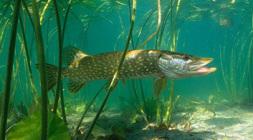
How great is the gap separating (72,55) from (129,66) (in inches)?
36.0

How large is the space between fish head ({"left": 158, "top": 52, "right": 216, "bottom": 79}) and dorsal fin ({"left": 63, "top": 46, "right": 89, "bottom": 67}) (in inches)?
47.0

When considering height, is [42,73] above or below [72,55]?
above

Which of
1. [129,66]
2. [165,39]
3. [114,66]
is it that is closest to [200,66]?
[129,66]

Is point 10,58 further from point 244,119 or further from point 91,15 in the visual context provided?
point 91,15

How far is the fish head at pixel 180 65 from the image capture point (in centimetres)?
440

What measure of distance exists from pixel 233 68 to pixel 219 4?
32.6 feet

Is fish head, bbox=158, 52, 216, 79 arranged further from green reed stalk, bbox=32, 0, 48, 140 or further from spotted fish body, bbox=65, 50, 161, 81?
green reed stalk, bbox=32, 0, 48, 140

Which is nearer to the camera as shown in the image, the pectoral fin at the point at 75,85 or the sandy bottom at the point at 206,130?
the pectoral fin at the point at 75,85

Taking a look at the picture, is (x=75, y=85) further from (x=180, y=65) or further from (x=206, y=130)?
(x=206, y=130)

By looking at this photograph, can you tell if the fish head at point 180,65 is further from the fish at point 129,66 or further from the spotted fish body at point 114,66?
the spotted fish body at point 114,66

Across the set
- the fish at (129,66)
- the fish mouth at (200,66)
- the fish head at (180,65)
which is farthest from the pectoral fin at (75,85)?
the fish mouth at (200,66)

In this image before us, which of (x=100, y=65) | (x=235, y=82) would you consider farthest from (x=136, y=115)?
(x=235, y=82)

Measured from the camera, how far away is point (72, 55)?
4945 millimetres

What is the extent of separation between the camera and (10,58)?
2082 mm
